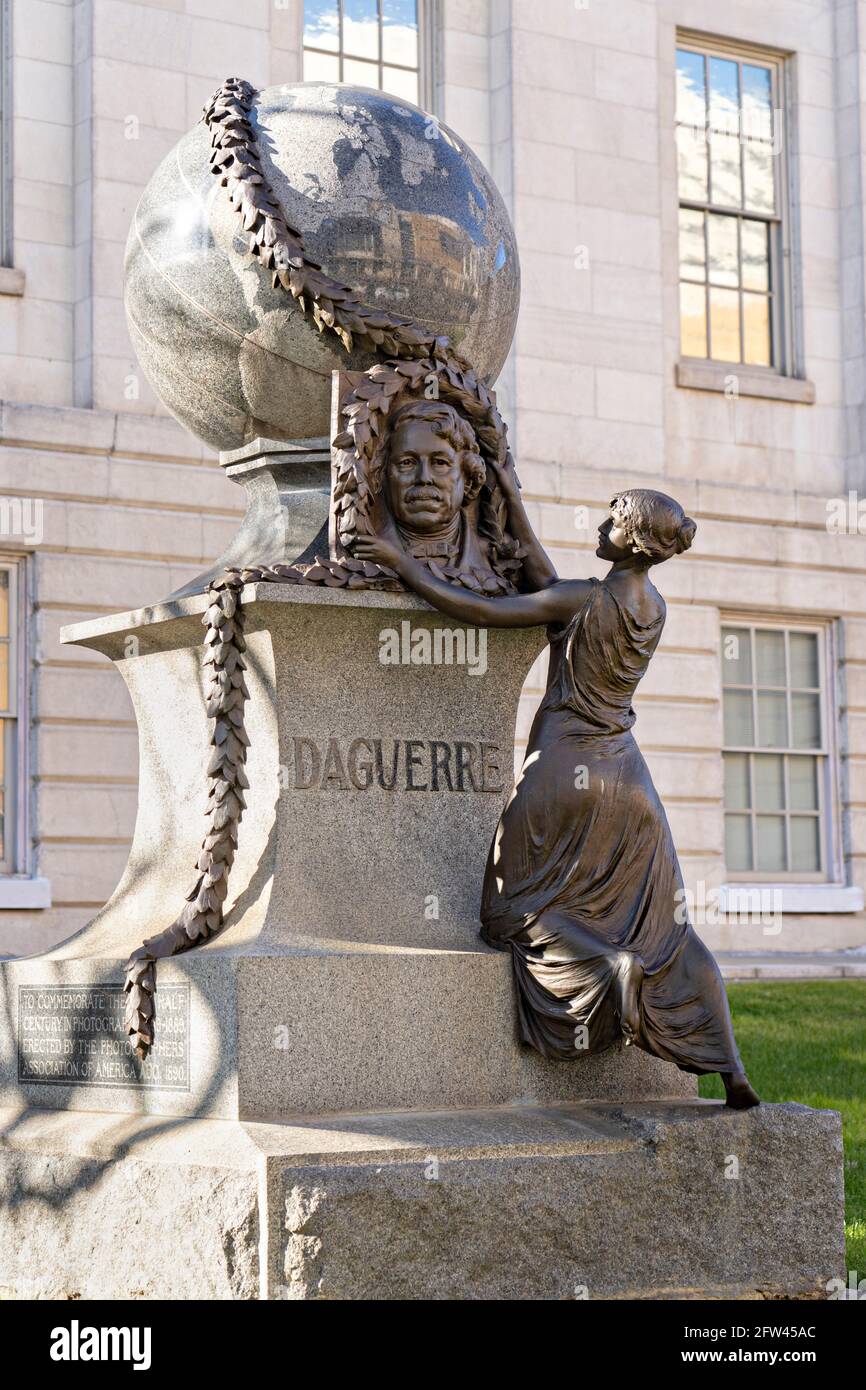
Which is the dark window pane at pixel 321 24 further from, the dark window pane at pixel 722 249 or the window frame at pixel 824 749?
the window frame at pixel 824 749

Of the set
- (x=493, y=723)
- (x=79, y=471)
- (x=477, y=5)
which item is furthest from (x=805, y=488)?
(x=493, y=723)

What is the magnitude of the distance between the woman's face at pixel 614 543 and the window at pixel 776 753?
1471cm

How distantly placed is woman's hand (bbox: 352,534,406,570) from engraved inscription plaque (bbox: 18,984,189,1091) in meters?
1.40

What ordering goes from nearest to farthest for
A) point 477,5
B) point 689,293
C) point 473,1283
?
point 473,1283 < point 477,5 < point 689,293

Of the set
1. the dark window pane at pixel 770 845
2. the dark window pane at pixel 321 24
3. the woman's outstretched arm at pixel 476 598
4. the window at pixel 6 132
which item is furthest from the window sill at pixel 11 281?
the woman's outstretched arm at pixel 476 598

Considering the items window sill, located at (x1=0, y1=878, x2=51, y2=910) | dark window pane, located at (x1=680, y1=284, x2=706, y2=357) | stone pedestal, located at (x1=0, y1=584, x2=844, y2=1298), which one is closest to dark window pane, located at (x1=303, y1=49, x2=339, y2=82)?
dark window pane, located at (x1=680, y1=284, x2=706, y2=357)

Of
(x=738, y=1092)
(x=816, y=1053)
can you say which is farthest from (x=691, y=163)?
(x=738, y=1092)

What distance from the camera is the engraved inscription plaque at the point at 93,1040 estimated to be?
620 cm

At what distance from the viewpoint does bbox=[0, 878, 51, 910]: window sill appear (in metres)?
16.3

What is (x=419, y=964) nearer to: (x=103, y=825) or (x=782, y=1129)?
(x=782, y=1129)

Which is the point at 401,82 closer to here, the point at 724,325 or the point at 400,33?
the point at 400,33

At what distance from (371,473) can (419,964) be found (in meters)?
1.53

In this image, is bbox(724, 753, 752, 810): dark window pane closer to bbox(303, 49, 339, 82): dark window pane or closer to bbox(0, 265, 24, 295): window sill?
bbox(303, 49, 339, 82): dark window pane

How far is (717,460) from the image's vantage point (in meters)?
21.4
